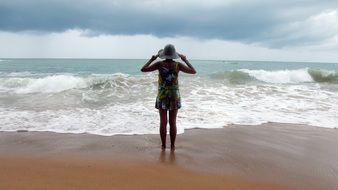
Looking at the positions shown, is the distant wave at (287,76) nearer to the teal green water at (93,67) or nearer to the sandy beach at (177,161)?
the teal green water at (93,67)

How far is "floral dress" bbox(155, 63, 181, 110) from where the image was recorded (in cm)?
494

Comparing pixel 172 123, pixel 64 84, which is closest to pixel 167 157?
pixel 172 123

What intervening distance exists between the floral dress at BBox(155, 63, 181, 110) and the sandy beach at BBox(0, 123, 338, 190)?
73 cm

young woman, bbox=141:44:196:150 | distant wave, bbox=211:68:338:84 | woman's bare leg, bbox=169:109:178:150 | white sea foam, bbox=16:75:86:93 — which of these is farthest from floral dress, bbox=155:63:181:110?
distant wave, bbox=211:68:338:84

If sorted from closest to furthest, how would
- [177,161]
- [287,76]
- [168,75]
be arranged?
[177,161] → [168,75] → [287,76]

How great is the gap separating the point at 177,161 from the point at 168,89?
A: 3.52ft

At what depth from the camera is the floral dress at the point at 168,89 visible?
16.2 ft

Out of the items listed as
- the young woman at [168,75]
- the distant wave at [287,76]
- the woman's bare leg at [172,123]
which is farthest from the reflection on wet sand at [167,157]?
the distant wave at [287,76]

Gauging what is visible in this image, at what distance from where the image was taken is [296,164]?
456 centimetres

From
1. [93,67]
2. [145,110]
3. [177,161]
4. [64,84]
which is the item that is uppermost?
[93,67]

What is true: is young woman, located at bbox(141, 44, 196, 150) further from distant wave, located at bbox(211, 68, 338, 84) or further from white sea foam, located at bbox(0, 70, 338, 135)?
distant wave, located at bbox(211, 68, 338, 84)

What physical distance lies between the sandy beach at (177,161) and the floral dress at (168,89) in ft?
2.40

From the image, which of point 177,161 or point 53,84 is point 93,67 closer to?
point 53,84

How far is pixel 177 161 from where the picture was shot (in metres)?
4.59
